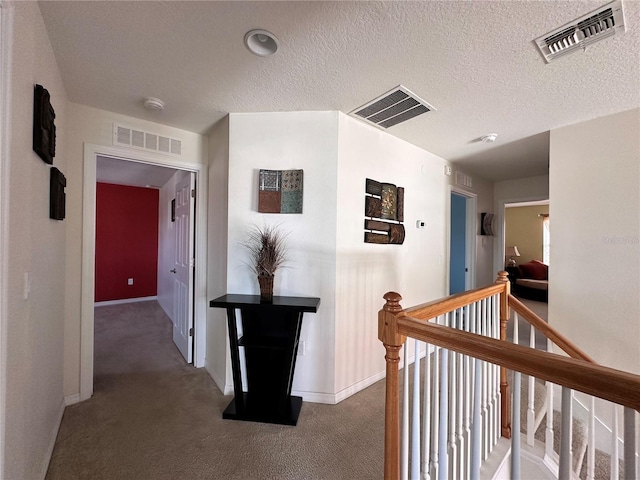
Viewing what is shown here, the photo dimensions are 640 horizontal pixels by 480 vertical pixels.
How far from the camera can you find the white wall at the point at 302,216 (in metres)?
2.14

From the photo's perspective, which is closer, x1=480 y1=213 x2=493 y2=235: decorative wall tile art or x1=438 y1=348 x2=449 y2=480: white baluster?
x1=438 y1=348 x2=449 y2=480: white baluster

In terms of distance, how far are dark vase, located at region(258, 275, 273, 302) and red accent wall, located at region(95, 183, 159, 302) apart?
459 centimetres

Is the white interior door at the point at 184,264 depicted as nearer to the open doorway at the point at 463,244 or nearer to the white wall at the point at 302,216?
the white wall at the point at 302,216

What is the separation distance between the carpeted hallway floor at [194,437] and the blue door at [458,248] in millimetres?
2436

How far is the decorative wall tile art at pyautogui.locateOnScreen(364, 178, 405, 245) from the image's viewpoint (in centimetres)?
238

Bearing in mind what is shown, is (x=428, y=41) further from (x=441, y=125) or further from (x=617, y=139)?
(x=617, y=139)

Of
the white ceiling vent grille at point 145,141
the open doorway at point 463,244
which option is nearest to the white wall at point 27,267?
the white ceiling vent grille at point 145,141

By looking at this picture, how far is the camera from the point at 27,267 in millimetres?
1152

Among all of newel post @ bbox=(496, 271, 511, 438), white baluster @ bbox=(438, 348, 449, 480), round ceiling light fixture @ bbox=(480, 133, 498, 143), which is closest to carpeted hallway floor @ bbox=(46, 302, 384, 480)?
white baluster @ bbox=(438, 348, 449, 480)

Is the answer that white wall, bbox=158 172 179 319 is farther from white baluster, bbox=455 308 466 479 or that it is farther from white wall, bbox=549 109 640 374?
white wall, bbox=549 109 640 374

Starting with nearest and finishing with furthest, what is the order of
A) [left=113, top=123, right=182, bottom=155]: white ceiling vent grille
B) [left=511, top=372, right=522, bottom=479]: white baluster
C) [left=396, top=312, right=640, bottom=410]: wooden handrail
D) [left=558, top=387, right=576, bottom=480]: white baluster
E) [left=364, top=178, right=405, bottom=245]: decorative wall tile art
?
[left=396, top=312, right=640, bottom=410]: wooden handrail
[left=558, top=387, right=576, bottom=480]: white baluster
[left=511, top=372, right=522, bottom=479]: white baluster
[left=113, top=123, right=182, bottom=155]: white ceiling vent grille
[left=364, top=178, right=405, bottom=245]: decorative wall tile art

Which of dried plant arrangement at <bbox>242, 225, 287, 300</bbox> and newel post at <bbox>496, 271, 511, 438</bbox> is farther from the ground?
dried plant arrangement at <bbox>242, 225, 287, 300</bbox>

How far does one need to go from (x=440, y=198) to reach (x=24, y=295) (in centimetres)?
357

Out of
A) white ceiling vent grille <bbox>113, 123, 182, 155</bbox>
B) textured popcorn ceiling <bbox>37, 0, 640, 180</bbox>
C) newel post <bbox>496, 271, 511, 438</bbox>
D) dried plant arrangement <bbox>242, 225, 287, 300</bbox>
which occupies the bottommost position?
newel post <bbox>496, 271, 511, 438</bbox>
